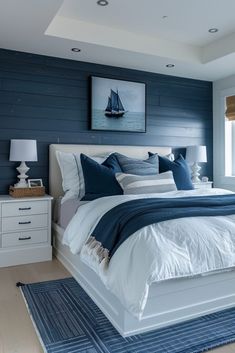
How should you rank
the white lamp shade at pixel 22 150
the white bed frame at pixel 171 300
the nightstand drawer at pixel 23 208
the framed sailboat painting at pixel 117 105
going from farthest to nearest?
the framed sailboat painting at pixel 117 105
the white lamp shade at pixel 22 150
the nightstand drawer at pixel 23 208
the white bed frame at pixel 171 300

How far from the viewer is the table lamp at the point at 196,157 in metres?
4.49

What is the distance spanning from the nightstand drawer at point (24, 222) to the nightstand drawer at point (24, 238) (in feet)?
0.19

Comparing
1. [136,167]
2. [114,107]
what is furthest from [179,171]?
[114,107]

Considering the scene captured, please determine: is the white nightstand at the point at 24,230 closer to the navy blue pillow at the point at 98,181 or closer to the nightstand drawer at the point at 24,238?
the nightstand drawer at the point at 24,238

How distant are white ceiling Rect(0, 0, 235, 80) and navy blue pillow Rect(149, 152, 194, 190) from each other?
134cm

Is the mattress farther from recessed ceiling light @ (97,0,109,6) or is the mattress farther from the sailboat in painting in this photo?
recessed ceiling light @ (97,0,109,6)

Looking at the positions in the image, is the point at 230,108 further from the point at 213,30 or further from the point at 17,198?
the point at 17,198

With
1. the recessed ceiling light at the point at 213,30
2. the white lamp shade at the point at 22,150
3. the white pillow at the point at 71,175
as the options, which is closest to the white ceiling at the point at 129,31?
the recessed ceiling light at the point at 213,30

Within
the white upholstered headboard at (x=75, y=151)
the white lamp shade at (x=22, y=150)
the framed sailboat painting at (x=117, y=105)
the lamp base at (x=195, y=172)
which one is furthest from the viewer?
the lamp base at (x=195, y=172)

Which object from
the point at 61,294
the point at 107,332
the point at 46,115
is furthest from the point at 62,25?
the point at 107,332

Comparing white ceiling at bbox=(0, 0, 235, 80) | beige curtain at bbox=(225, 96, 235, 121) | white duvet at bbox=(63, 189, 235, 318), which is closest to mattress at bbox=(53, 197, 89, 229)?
white duvet at bbox=(63, 189, 235, 318)

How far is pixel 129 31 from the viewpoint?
355cm

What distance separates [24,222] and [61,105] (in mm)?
1536

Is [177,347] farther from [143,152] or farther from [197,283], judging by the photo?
[143,152]
